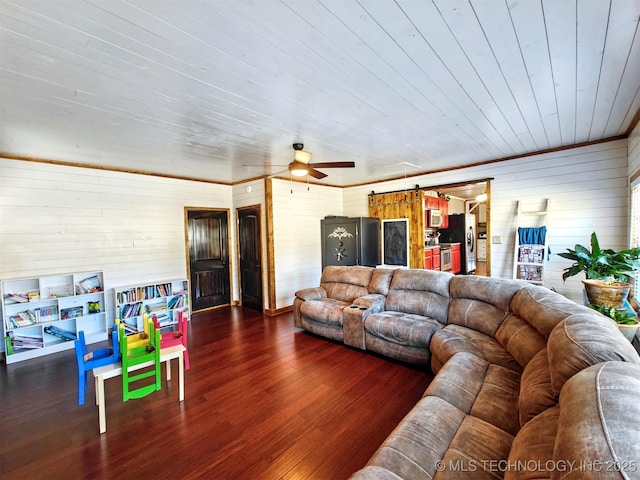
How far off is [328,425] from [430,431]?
1.01m

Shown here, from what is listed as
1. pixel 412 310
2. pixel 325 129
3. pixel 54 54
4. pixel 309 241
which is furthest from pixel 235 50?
pixel 309 241

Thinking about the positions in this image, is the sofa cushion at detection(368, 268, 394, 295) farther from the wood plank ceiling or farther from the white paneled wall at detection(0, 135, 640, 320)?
the white paneled wall at detection(0, 135, 640, 320)

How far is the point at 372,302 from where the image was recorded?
12.1 feet

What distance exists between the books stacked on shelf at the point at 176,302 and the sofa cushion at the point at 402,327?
330 centimetres

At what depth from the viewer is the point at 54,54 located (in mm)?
1694

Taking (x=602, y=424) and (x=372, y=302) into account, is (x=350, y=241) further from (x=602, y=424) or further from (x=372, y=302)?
(x=602, y=424)

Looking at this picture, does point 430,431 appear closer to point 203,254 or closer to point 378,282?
point 378,282

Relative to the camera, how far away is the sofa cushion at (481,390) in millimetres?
1613

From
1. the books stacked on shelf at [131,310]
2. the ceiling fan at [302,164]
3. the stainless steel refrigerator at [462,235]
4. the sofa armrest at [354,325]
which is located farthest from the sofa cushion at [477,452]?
the stainless steel refrigerator at [462,235]

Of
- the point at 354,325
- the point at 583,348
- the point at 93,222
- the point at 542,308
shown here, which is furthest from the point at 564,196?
the point at 93,222

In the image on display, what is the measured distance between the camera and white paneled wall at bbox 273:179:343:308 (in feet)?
17.5

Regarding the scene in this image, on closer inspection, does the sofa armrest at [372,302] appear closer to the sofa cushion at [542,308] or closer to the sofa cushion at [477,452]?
the sofa cushion at [542,308]

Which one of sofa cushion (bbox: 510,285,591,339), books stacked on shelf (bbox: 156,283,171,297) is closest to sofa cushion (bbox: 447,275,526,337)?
sofa cushion (bbox: 510,285,591,339)

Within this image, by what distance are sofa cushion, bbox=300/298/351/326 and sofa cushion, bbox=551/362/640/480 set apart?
9.15ft
